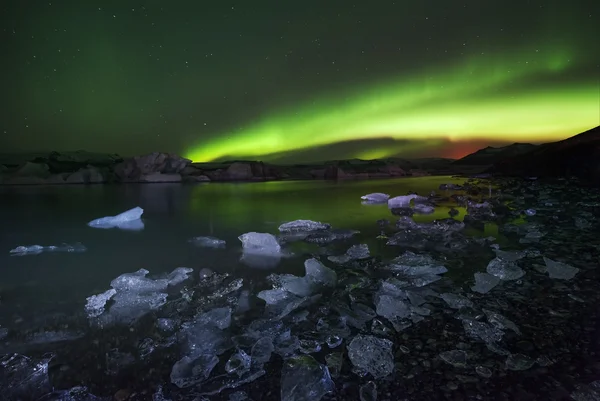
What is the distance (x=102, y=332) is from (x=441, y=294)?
2006 millimetres

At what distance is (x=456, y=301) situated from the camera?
1864mm

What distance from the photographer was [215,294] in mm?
2176

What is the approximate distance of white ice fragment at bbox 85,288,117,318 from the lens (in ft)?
6.41

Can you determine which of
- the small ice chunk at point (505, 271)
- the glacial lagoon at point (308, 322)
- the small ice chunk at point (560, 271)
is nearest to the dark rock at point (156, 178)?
the glacial lagoon at point (308, 322)

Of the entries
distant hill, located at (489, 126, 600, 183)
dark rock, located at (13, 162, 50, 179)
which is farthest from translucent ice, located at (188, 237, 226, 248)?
dark rock, located at (13, 162, 50, 179)

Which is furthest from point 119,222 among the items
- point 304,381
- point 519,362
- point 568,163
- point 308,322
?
point 568,163

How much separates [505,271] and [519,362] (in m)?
1.24

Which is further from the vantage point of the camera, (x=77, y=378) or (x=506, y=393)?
(x=77, y=378)

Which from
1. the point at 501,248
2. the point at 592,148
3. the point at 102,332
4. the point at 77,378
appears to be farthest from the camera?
the point at 592,148

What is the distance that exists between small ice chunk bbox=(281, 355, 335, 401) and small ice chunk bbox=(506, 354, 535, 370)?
0.72 meters

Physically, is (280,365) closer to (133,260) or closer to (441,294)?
(441,294)

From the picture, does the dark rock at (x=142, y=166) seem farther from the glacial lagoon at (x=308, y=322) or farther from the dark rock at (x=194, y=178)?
the glacial lagoon at (x=308, y=322)

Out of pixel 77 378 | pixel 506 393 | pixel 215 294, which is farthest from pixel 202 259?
pixel 506 393

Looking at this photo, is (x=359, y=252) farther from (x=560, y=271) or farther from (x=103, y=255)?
(x=103, y=255)
